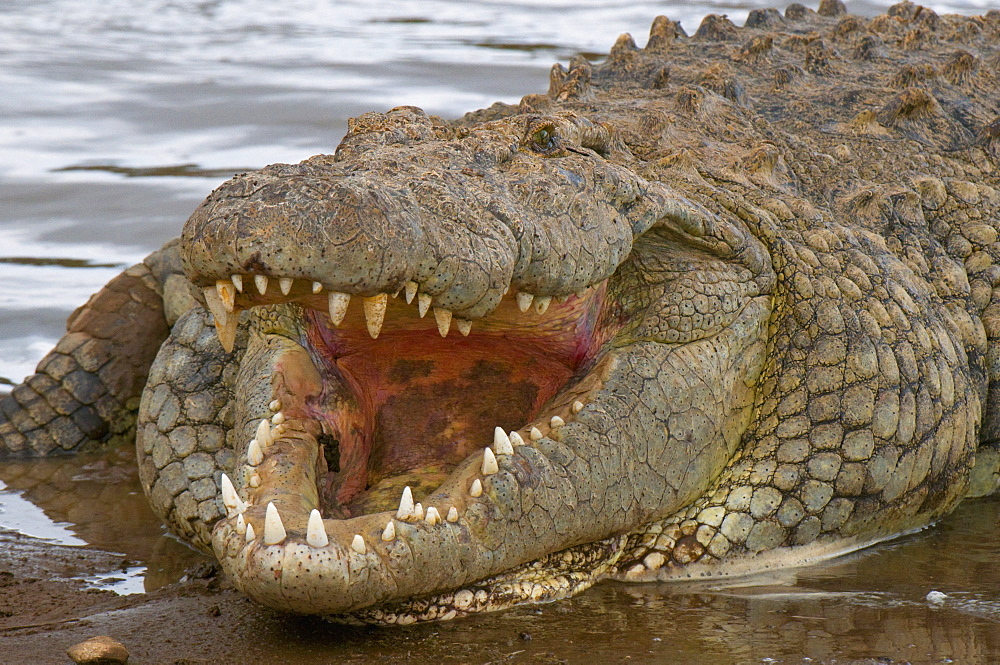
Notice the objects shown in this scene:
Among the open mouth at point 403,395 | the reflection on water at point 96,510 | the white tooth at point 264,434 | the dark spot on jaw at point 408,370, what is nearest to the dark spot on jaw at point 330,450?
the open mouth at point 403,395

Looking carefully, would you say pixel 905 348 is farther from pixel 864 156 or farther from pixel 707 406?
pixel 864 156

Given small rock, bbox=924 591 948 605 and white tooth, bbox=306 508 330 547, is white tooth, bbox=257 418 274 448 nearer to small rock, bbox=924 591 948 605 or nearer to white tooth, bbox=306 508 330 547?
white tooth, bbox=306 508 330 547

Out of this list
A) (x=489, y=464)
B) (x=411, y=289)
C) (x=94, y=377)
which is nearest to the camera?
(x=411, y=289)

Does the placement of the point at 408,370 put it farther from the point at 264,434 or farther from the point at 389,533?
the point at 389,533

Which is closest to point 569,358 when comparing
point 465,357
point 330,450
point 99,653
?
point 465,357

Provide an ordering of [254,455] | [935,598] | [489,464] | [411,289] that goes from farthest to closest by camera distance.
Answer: [935,598], [254,455], [489,464], [411,289]

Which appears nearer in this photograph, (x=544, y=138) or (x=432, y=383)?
(x=544, y=138)

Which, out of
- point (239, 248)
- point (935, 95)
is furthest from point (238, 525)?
point (935, 95)

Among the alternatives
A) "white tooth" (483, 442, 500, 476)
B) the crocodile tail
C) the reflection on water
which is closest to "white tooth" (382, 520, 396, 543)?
"white tooth" (483, 442, 500, 476)

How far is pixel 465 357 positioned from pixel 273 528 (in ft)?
3.42

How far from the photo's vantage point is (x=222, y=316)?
2.93 m

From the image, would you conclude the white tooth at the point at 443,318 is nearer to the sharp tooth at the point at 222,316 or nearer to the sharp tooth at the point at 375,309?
the sharp tooth at the point at 375,309

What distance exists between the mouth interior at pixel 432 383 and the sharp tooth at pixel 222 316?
563 millimetres

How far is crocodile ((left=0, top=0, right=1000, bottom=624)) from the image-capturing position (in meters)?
2.87
